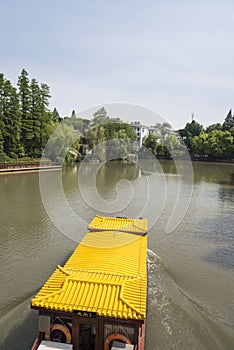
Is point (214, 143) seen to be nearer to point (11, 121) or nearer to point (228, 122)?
point (228, 122)

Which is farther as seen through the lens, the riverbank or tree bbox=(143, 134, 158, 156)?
tree bbox=(143, 134, 158, 156)

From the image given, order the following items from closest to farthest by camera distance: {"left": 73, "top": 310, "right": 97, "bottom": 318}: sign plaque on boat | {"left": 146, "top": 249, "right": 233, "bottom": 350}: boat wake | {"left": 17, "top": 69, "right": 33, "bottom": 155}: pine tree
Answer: {"left": 73, "top": 310, "right": 97, "bottom": 318}: sign plaque on boat → {"left": 146, "top": 249, "right": 233, "bottom": 350}: boat wake → {"left": 17, "top": 69, "right": 33, "bottom": 155}: pine tree

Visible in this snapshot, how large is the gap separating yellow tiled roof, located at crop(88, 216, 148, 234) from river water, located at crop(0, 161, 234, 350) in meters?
1.66

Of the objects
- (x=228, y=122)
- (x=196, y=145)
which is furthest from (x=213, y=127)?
(x=196, y=145)

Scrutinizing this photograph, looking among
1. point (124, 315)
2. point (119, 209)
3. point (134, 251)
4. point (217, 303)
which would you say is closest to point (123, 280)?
point (124, 315)

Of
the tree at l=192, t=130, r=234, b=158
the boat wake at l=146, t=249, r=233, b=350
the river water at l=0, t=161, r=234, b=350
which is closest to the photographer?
the boat wake at l=146, t=249, r=233, b=350

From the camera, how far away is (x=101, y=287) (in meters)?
5.16

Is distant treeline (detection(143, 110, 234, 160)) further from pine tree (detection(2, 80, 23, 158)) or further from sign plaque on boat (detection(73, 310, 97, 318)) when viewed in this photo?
sign plaque on boat (detection(73, 310, 97, 318))

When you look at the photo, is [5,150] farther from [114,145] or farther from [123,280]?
[123,280]

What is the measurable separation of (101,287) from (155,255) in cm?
641

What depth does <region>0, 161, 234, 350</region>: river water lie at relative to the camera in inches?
268

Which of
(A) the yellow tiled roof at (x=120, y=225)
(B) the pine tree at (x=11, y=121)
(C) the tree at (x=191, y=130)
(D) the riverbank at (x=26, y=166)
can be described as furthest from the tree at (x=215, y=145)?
(A) the yellow tiled roof at (x=120, y=225)

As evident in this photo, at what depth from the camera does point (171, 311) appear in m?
7.51

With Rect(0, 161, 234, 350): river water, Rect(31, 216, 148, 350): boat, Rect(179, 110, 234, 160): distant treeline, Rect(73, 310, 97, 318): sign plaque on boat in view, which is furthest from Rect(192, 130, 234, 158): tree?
Rect(73, 310, 97, 318): sign plaque on boat
